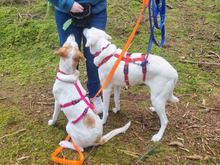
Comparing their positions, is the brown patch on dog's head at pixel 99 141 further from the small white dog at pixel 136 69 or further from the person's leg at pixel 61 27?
the person's leg at pixel 61 27

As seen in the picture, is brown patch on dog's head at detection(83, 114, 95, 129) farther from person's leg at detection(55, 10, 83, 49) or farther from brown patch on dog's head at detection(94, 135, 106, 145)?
person's leg at detection(55, 10, 83, 49)

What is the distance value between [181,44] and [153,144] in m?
3.67

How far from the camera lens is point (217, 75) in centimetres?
466

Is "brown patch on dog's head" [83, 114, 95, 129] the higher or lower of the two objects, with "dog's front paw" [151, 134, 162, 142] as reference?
higher

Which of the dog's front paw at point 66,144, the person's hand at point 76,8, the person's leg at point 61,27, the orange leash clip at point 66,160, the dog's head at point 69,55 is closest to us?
the dog's head at point 69,55

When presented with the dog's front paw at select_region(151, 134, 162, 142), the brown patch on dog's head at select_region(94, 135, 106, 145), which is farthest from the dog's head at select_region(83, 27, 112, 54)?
the dog's front paw at select_region(151, 134, 162, 142)

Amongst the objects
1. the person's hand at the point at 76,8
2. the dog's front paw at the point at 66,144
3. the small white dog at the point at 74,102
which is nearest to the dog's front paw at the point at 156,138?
the small white dog at the point at 74,102

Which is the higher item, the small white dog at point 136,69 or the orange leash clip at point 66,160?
the small white dog at point 136,69

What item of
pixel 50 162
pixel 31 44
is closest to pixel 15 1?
pixel 31 44

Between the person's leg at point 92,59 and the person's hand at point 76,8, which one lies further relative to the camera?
the person's leg at point 92,59

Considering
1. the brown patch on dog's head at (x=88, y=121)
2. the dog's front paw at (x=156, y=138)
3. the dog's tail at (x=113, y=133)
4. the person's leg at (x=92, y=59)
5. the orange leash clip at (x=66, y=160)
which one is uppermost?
the person's leg at (x=92, y=59)

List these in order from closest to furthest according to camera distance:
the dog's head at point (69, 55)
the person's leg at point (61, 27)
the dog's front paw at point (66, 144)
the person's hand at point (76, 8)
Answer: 1. the dog's head at point (69, 55)
2. the person's hand at point (76, 8)
3. the dog's front paw at point (66, 144)
4. the person's leg at point (61, 27)

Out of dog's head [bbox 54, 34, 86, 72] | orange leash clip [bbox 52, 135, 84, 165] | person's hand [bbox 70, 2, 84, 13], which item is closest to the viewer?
dog's head [bbox 54, 34, 86, 72]

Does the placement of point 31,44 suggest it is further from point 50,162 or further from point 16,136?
point 50,162
